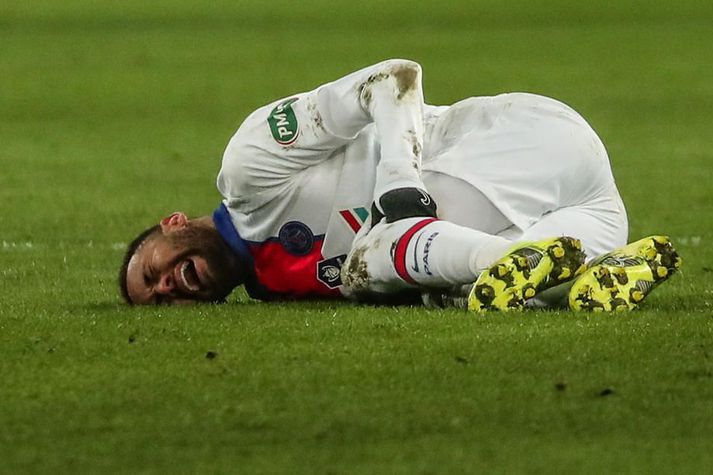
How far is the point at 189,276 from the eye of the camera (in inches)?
277

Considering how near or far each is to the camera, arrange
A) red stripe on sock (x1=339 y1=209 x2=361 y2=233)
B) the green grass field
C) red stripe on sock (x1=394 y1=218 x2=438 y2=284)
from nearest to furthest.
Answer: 1. the green grass field
2. red stripe on sock (x1=394 y1=218 x2=438 y2=284)
3. red stripe on sock (x1=339 y1=209 x2=361 y2=233)

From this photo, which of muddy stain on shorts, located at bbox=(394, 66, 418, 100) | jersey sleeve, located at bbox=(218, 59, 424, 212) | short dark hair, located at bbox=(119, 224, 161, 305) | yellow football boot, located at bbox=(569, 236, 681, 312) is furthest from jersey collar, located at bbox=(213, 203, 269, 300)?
yellow football boot, located at bbox=(569, 236, 681, 312)

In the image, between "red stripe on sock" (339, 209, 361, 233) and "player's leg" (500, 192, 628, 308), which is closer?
"player's leg" (500, 192, 628, 308)

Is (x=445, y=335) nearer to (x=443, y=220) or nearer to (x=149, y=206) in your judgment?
(x=443, y=220)

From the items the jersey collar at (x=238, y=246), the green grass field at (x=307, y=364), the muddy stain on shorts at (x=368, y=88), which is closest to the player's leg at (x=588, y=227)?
the green grass field at (x=307, y=364)

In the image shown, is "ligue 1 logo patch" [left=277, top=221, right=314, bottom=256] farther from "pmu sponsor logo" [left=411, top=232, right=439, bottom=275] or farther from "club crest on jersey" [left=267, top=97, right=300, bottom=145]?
"pmu sponsor logo" [left=411, top=232, right=439, bottom=275]

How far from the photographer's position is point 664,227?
33.3ft

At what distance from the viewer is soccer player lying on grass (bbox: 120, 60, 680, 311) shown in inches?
265

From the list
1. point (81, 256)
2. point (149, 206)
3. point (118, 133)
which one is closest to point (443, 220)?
point (81, 256)

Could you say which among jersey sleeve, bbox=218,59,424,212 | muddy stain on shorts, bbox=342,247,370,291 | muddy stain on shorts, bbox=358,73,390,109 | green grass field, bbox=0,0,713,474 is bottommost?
green grass field, bbox=0,0,713,474

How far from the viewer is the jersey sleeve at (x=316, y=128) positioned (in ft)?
22.7

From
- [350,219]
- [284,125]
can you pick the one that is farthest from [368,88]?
[350,219]

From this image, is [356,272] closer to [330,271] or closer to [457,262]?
[330,271]

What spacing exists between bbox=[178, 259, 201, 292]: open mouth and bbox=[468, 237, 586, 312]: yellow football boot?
3.90 ft
